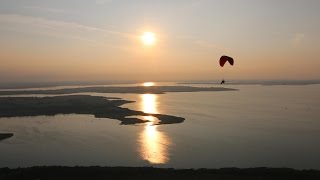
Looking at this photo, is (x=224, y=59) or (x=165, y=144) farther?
(x=165, y=144)

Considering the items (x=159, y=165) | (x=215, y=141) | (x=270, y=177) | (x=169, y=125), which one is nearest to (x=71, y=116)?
(x=169, y=125)

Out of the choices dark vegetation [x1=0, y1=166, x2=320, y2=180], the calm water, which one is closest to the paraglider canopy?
the calm water

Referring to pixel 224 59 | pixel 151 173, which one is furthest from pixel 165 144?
pixel 151 173

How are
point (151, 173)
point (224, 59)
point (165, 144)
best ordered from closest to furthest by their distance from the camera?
point (151, 173), point (224, 59), point (165, 144)

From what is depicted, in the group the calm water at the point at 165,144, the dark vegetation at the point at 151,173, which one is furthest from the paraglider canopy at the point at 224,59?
the dark vegetation at the point at 151,173

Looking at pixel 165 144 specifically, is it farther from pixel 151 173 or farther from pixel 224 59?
pixel 151 173

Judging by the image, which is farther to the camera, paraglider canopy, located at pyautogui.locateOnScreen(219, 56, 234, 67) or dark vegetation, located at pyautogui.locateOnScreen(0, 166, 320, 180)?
paraglider canopy, located at pyautogui.locateOnScreen(219, 56, 234, 67)

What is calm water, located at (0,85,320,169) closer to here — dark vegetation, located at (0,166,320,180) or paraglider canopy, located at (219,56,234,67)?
dark vegetation, located at (0,166,320,180)

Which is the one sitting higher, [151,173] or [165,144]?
[151,173]
